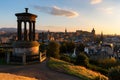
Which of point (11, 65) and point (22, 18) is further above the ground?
point (22, 18)

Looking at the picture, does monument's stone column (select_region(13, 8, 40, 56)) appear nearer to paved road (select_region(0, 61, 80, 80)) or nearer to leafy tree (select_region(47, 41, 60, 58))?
paved road (select_region(0, 61, 80, 80))

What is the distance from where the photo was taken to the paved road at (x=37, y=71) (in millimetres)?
20314

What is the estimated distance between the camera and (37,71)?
861 inches

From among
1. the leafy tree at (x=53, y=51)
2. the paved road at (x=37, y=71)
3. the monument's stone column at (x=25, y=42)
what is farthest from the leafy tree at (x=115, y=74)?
the leafy tree at (x=53, y=51)

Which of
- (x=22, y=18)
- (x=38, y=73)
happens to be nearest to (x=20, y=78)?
(x=38, y=73)

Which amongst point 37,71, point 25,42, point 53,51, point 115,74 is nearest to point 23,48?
point 25,42

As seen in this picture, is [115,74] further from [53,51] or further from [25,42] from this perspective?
[53,51]

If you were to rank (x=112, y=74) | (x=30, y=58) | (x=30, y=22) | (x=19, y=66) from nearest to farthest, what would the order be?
(x=112, y=74) → (x=19, y=66) → (x=30, y=58) → (x=30, y=22)

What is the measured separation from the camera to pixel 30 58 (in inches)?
1011

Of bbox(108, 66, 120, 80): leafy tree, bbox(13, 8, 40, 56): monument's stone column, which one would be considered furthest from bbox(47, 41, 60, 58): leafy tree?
bbox(108, 66, 120, 80): leafy tree

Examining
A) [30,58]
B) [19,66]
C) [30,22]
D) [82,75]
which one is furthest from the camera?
[30,22]

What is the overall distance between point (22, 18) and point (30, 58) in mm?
4689

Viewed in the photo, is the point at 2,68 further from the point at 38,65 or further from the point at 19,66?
the point at 38,65

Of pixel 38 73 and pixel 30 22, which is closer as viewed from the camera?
pixel 38 73
